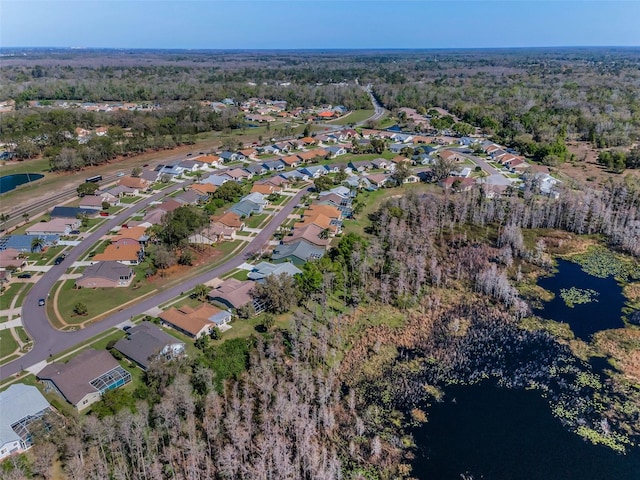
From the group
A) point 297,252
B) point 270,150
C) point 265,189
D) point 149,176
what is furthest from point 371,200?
point 149,176

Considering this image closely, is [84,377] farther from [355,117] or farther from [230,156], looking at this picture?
[355,117]

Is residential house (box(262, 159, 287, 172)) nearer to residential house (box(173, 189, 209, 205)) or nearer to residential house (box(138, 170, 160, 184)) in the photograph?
residential house (box(173, 189, 209, 205))

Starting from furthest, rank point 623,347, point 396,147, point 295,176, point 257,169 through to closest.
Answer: point 396,147 → point 257,169 → point 295,176 → point 623,347

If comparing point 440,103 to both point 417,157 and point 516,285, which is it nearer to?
point 417,157

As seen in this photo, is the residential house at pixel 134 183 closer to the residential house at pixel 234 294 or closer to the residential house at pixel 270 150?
the residential house at pixel 270 150

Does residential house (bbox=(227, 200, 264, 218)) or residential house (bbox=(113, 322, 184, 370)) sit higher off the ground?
residential house (bbox=(227, 200, 264, 218))

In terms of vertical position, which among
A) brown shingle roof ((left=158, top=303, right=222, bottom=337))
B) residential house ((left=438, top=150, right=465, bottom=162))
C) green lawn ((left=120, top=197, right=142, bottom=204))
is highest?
residential house ((left=438, top=150, right=465, bottom=162))

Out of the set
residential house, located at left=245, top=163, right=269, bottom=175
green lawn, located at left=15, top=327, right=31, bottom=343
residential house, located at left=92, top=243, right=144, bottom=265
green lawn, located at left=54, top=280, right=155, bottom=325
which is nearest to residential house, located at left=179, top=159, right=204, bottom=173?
residential house, located at left=245, top=163, right=269, bottom=175
